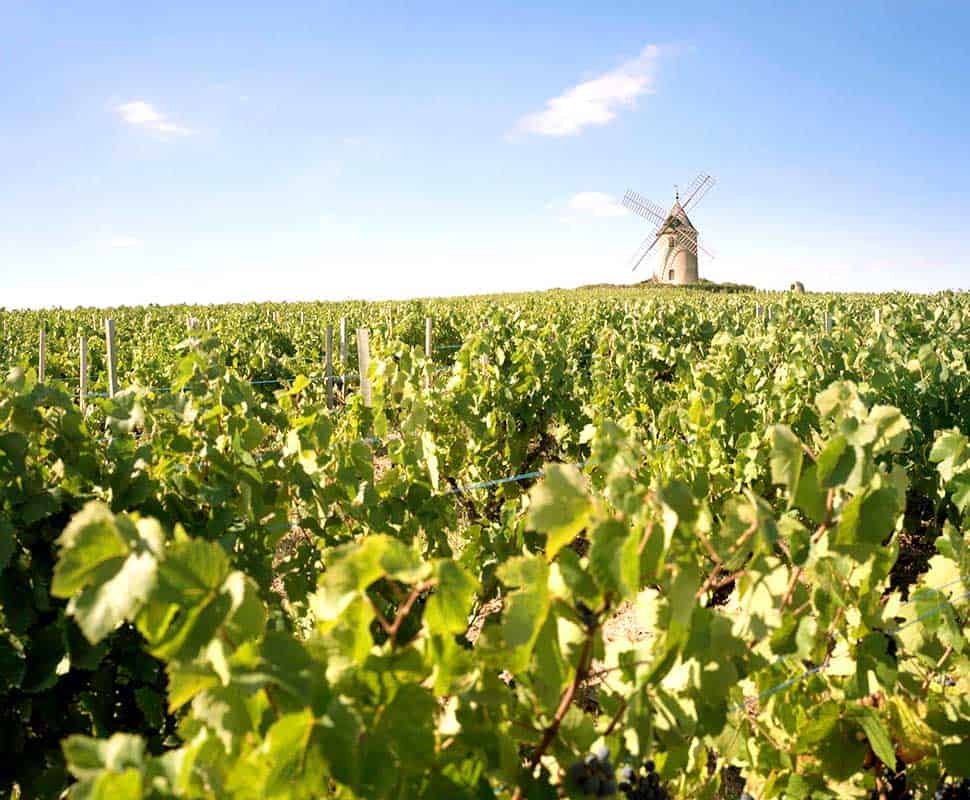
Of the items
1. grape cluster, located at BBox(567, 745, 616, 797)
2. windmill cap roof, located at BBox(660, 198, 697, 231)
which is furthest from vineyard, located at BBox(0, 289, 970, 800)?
windmill cap roof, located at BBox(660, 198, 697, 231)

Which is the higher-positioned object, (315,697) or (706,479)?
(315,697)

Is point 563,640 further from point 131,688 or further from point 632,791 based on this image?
point 131,688

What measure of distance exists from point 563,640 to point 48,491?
5.11ft

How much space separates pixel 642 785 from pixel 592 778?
0.29 metres

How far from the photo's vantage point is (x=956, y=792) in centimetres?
193

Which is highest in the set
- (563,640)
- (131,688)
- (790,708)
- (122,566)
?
(122,566)

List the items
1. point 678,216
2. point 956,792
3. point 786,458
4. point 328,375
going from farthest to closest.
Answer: point 678,216, point 328,375, point 956,792, point 786,458

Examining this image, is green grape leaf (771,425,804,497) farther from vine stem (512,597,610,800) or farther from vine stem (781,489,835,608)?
vine stem (512,597,610,800)

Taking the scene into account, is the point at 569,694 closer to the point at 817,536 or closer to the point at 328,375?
the point at 817,536

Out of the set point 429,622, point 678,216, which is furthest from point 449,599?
point 678,216

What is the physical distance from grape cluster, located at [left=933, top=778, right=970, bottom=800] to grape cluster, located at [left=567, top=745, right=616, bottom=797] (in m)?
1.19

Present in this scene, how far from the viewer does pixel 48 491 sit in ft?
7.04

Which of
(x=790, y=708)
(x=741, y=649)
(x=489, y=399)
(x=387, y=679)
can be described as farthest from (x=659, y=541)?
(x=489, y=399)

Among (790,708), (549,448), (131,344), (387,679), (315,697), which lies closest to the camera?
(315,697)
